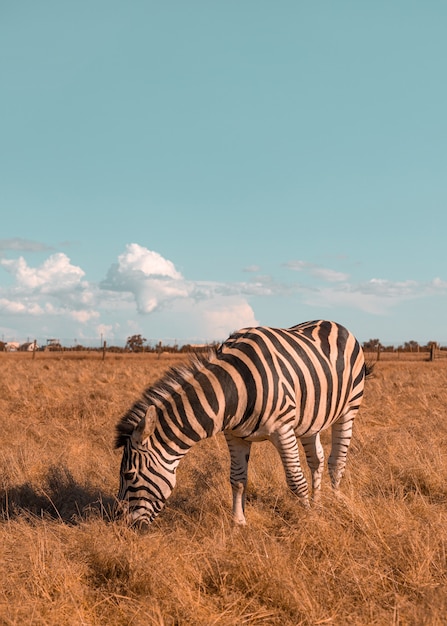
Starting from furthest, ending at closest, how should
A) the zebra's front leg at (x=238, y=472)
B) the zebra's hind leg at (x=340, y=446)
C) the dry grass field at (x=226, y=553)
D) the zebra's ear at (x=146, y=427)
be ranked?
the zebra's hind leg at (x=340, y=446), the zebra's front leg at (x=238, y=472), the zebra's ear at (x=146, y=427), the dry grass field at (x=226, y=553)

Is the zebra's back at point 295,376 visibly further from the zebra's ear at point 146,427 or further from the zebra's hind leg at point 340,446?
the zebra's ear at point 146,427

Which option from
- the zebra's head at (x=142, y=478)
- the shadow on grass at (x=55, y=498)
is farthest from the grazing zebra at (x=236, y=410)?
the shadow on grass at (x=55, y=498)

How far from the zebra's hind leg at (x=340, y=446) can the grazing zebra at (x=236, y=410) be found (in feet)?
1.73

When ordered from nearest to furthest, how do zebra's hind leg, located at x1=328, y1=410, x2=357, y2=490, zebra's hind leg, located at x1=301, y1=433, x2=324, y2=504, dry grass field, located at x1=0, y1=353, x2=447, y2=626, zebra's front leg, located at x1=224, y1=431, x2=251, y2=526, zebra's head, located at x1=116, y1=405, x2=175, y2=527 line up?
1. dry grass field, located at x1=0, y1=353, x2=447, y2=626
2. zebra's head, located at x1=116, y1=405, x2=175, y2=527
3. zebra's front leg, located at x1=224, y1=431, x2=251, y2=526
4. zebra's hind leg, located at x1=301, y1=433, x2=324, y2=504
5. zebra's hind leg, located at x1=328, y1=410, x2=357, y2=490

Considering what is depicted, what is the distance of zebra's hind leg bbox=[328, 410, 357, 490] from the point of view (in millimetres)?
7371

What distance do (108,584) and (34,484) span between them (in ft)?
13.3

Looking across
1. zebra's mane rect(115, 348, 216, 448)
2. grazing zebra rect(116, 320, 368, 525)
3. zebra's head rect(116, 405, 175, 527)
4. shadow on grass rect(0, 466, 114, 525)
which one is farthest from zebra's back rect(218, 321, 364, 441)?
shadow on grass rect(0, 466, 114, 525)

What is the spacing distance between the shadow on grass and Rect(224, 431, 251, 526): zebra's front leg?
172 cm

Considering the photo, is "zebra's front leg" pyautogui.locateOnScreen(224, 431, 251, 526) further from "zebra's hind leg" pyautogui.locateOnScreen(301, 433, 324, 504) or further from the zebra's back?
"zebra's hind leg" pyautogui.locateOnScreen(301, 433, 324, 504)

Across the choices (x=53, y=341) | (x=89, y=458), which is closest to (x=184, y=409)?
(x=89, y=458)

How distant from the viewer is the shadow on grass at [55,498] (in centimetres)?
701

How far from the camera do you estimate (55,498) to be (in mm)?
7430

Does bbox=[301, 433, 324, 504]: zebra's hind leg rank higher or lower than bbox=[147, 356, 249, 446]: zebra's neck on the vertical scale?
lower

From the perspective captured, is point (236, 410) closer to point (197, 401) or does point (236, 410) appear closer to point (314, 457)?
point (197, 401)
